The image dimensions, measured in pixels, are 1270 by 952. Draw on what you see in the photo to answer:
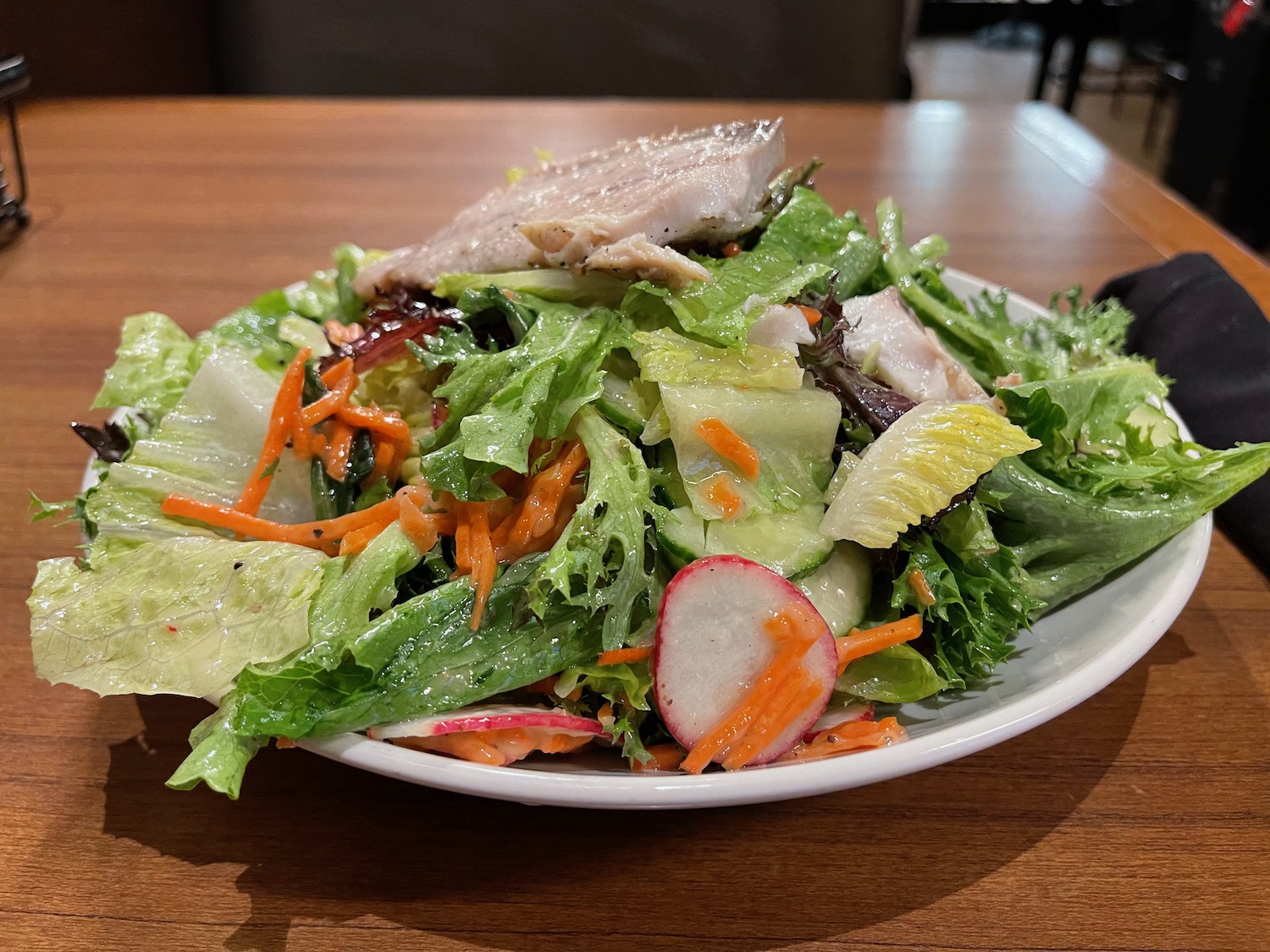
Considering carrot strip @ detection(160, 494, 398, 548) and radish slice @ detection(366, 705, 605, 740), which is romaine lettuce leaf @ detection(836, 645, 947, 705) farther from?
carrot strip @ detection(160, 494, 398, 548)

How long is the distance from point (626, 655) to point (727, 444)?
328 millimetres

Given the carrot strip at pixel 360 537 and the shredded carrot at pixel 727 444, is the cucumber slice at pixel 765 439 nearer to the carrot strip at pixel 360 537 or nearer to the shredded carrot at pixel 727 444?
the shredded carrot at pixel 727 444

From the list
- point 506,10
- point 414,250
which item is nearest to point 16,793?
point 414,250

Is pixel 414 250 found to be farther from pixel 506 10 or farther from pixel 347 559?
pixel 506 10

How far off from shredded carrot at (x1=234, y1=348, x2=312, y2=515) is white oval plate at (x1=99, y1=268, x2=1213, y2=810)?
501mm

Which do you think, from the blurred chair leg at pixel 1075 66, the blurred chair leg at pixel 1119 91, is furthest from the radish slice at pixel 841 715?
the blurred chair leg at pixel 1119 91

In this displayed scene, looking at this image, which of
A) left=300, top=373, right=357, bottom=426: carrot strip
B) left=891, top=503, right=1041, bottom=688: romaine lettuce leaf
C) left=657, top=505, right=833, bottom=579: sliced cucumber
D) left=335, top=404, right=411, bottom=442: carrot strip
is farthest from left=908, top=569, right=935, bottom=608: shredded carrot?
left=300, top=373, right=357, bottom=426: carrot strip

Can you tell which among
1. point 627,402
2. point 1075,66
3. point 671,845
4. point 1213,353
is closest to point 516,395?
point 627,402

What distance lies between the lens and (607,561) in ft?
4.10

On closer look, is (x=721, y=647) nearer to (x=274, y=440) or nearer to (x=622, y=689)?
(x=622, y=689)

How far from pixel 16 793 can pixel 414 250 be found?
116 cm

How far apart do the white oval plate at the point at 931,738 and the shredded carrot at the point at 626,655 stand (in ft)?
0.45

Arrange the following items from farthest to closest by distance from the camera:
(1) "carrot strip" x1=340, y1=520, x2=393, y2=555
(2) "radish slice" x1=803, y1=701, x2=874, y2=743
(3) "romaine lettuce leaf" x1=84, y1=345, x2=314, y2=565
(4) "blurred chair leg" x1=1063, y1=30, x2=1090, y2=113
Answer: (4) "blurred chair leg" x1=1063, y1=30, x2=1090, y2=113
(3) "romaine lettuce leaf" x1=84, y1=345, x2=314, y2=565
(1) "carrot strip" x1=340, y1=520, x2=393, y2=555
(2) "radish slice" x1=803, y1=701, x2=874, y2=743

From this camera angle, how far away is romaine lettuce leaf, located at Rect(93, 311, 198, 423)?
1731 mm
